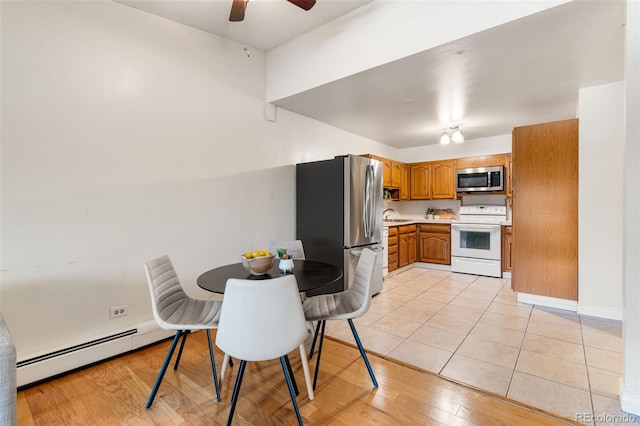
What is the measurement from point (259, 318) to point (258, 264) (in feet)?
1.87

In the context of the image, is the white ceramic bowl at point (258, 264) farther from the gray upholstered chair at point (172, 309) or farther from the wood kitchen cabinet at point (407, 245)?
the wood kitchen cabinet at point (407, 245)

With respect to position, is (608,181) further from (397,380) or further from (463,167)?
(397,380)

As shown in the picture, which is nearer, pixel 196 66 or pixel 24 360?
pixel 24 360

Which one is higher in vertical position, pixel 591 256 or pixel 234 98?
pixel 234 98

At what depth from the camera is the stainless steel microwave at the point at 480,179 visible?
197 inches

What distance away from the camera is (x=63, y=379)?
6.87ft

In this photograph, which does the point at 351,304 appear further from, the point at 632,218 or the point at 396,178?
the point at 396,178

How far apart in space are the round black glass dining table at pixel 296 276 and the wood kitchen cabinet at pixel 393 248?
2813 mm

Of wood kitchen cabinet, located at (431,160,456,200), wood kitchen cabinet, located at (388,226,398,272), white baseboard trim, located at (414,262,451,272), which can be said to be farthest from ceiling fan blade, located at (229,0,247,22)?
white baseboard trim, located at (414,262,451,272)

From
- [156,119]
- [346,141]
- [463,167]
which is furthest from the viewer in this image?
[463,167]

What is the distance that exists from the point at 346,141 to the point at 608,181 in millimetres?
3176

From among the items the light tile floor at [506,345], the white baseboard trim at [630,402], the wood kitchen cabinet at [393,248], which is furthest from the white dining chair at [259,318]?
the wood kitchen cabinet at [393,248]

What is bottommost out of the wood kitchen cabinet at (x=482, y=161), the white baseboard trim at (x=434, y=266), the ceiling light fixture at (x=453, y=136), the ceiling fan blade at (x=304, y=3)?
the white baseboard trim at (x=434, y=266)

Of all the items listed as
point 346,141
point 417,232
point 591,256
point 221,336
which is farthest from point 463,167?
point 221,336
